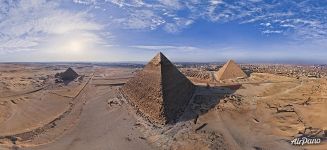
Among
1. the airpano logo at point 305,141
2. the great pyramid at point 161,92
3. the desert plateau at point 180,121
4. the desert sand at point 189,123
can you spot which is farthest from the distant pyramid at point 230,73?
the airpano logo at point 305,141

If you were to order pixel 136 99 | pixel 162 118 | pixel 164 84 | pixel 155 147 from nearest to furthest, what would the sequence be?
1. pixel 155 147
2. pixel 162 118
3. pixel 164 84
4. pixel 136 99

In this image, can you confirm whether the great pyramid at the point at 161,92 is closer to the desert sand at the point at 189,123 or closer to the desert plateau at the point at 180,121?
the desert plateau at the point at 180,121

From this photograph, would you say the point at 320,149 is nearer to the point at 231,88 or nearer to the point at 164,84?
the point at 164,84

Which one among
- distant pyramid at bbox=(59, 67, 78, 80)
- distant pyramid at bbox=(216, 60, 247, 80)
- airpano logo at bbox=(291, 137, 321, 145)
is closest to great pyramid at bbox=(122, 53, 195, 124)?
airpano logo at bbox=(291, 137, 321, 145)

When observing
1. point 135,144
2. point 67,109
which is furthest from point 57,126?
point 135,144

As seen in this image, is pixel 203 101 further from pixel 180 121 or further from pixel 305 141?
pixel 305 141

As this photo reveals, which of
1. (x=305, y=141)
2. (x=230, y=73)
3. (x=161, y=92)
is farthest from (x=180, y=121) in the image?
(x=230, y=73)
